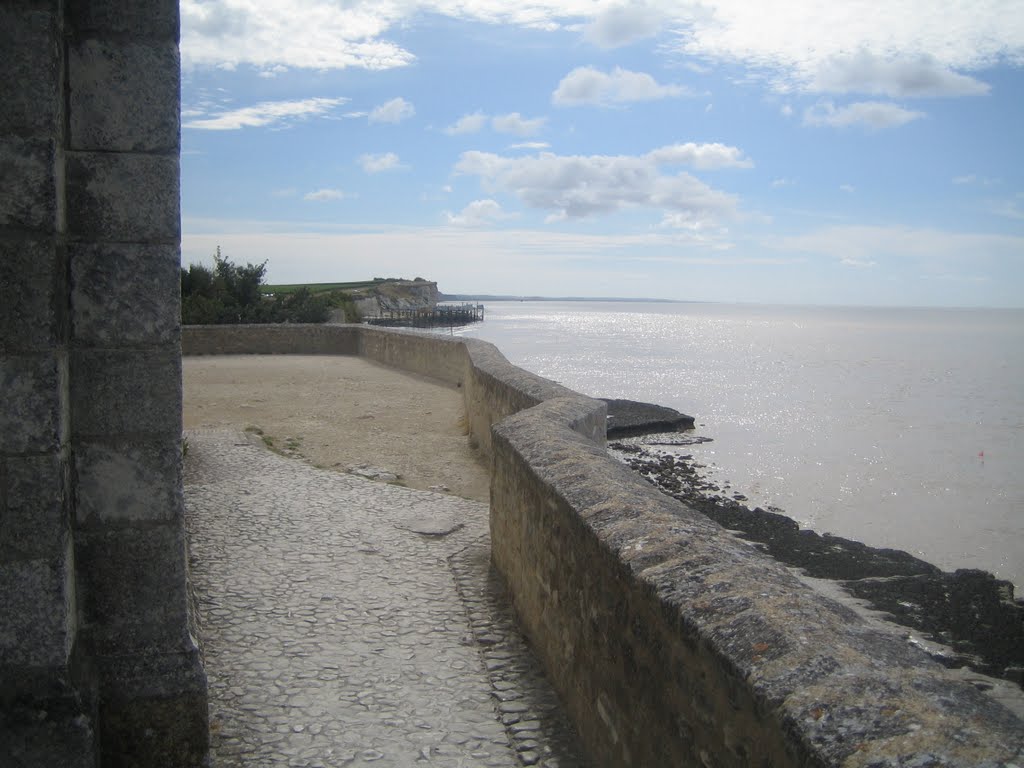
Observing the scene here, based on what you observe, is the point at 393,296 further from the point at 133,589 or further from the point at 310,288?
the point at 133,589

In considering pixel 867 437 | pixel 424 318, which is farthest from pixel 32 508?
pixel 424 318

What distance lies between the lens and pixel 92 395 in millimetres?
2951

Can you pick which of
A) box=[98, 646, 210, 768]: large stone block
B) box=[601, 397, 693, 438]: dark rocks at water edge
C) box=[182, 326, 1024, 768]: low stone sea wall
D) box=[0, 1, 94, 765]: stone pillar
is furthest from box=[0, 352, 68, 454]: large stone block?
box=[601, 397, 693, 438]: dark rocks at water edge

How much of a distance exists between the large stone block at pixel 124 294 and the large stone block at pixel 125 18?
0.72 meters

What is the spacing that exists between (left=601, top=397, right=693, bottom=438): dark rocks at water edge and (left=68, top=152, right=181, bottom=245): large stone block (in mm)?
21054

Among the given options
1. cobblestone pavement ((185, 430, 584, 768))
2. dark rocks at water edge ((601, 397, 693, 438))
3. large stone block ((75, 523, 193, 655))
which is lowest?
dark rocks at water edge ((601, 397, 693, 438))

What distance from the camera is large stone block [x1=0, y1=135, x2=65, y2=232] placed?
8.61ft

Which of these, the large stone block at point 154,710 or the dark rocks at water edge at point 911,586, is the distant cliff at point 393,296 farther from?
the large stone block at point 154,710

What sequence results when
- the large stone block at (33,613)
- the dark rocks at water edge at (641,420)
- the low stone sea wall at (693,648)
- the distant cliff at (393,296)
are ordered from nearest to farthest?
the low stone sea wall at (693,648)
the large stone block at (33,613)
the dark rocks at water edge at (641,420)
the distant cliff at (393,296)

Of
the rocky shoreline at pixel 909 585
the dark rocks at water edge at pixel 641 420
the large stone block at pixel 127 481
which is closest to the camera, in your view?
the large stone block at pixel 127 481

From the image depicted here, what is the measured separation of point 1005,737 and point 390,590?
4.07 m

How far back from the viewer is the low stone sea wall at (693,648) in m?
1.75

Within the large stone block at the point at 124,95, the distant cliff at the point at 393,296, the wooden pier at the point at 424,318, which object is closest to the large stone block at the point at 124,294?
the large stone block at the point at 124,95

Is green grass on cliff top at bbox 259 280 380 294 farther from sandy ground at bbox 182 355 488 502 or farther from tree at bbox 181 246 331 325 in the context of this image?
sandy ground at bbox 182 355 488 502
